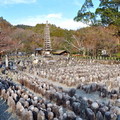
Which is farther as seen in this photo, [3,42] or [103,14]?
[103,14]

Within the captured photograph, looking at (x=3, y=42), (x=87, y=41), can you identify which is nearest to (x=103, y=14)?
(x=87, y=41)

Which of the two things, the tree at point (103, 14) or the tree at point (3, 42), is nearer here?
the tree at point (3, 42)

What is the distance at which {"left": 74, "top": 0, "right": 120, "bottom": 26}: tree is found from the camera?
2528 centimetres

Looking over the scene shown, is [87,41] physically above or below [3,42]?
above

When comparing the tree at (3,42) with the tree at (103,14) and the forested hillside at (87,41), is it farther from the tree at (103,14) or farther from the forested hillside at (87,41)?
the tree at (103,14)

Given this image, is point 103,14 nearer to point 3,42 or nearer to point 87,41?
point 87,41

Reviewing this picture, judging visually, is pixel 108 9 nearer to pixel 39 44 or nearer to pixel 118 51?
pixel 118 51

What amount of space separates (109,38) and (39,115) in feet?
62.9

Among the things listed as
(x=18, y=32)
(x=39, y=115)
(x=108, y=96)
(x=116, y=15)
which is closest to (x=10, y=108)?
(x=39, y=115)

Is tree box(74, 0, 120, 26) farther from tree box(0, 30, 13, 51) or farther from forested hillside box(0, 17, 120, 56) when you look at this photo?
tree box(0, 30, 13, 51)

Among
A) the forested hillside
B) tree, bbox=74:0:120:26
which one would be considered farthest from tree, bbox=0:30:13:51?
tree, bbox=74:0:120:26

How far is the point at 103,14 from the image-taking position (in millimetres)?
27078

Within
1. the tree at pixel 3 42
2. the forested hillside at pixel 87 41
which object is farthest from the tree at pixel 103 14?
the tree at pixel 3 42

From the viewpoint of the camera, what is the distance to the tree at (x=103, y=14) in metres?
25.3
